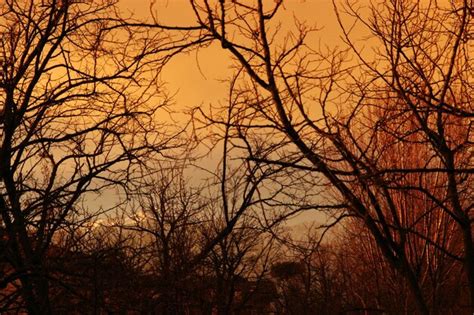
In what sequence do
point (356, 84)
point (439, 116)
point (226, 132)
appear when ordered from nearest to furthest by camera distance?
point (439, 116) → point (356, 84) → point (226, 132)

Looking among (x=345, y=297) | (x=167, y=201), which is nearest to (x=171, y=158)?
(x=167, y=201)

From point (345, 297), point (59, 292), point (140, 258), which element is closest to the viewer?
point (59, 292)

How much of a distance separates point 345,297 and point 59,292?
18.5m

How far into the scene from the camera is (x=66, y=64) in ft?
26.8

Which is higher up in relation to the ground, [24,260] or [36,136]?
[36,136]

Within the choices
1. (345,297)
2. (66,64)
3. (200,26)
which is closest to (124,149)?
(66,64)

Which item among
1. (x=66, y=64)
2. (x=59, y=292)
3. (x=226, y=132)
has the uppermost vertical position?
(x=66, y=64)

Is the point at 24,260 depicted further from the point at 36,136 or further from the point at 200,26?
the point at 200,26

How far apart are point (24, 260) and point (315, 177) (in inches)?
158

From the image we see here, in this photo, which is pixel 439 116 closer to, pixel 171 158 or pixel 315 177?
pixel 315 177

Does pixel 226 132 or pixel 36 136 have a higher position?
pixel 36 136

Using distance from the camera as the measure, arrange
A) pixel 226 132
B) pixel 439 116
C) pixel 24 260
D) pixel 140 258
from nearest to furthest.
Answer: pixel 439 116 → pixel 226 132 → pixel 24 260 → pixel 140 258

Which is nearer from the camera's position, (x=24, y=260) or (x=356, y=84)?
(x=356, y=84)

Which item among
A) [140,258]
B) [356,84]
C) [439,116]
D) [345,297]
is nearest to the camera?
[439,116]
